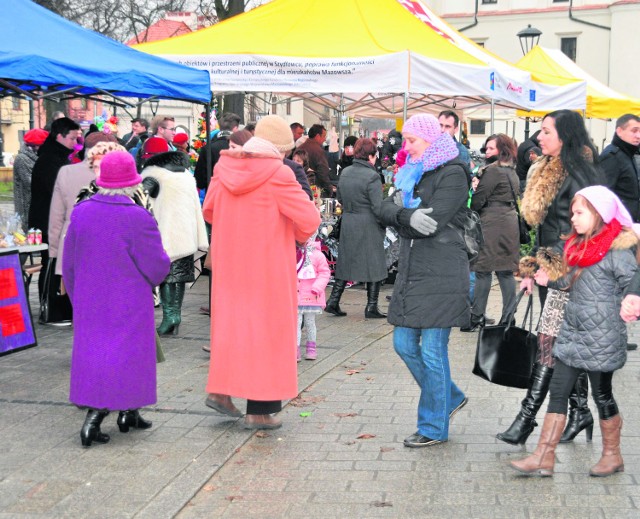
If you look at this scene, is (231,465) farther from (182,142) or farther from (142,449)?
(182,142)

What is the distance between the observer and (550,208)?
5586 mm

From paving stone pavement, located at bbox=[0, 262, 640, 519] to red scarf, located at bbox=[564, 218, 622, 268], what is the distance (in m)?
1.13

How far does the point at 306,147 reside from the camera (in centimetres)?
1305

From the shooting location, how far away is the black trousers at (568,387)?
5.08 meters

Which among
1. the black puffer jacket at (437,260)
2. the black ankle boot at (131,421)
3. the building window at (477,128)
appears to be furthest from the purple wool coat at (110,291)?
the building window at (477,128)

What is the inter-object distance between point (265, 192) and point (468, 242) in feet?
3.90

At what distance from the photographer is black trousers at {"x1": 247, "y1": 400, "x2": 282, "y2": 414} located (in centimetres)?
599

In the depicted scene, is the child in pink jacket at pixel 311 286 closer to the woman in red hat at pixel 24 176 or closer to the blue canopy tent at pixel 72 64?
the blue canopy tent at pixel 72 64

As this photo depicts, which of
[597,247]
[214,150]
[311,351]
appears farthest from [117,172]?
[214,150]

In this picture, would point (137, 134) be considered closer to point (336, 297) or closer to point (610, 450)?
point (336, 297)

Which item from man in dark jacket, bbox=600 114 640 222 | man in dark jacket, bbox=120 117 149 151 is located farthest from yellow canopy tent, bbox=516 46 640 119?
man in dark jacket, bbox=600 114 640 222

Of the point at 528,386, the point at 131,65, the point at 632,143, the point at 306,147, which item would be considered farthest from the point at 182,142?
the point at 528,386

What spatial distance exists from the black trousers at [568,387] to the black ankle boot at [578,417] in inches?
25.6

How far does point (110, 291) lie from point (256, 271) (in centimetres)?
83
